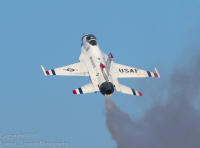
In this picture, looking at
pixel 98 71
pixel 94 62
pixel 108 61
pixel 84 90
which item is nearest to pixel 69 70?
pixel 94 62

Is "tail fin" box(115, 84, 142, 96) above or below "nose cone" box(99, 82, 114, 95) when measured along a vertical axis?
above

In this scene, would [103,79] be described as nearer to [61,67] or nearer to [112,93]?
[112,93]

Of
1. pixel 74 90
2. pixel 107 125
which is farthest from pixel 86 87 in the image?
pixel 107 125

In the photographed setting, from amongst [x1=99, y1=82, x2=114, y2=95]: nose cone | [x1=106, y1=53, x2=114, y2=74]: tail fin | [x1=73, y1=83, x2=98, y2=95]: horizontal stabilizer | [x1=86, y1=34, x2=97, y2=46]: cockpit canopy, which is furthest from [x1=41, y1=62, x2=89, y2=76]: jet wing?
[x1=99, y1=82, x2=114, y2=95]: nose cone

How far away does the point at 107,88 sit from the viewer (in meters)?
158

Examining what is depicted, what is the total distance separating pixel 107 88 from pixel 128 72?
17454mm

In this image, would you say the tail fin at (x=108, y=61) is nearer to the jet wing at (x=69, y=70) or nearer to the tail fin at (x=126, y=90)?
the tail fin at (x=126, y=90)

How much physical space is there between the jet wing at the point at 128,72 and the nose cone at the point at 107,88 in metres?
11.9

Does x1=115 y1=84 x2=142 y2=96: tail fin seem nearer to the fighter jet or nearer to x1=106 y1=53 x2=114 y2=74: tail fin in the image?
the fighter jet

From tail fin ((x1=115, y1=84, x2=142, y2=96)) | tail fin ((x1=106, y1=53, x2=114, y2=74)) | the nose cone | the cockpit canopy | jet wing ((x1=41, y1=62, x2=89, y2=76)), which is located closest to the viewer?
the nose cone

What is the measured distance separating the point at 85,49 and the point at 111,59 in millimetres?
14847

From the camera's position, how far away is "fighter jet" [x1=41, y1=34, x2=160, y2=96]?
161m

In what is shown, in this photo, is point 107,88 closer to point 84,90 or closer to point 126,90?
point 84,90

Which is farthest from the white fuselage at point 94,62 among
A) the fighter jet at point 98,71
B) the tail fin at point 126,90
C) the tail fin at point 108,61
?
the tail fin at point 126,90
